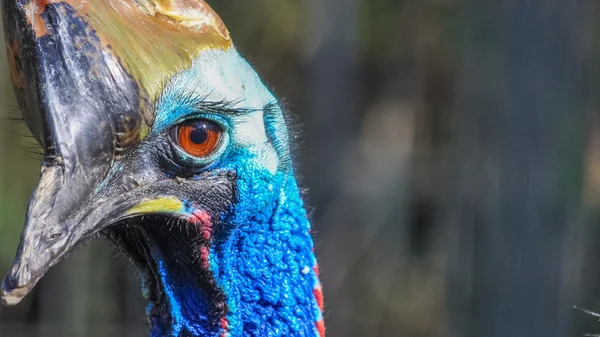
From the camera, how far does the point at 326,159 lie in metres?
3.78

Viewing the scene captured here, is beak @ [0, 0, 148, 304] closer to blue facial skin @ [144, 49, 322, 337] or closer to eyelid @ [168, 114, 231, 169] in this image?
eyelid @ [168, 114, 231, 169]

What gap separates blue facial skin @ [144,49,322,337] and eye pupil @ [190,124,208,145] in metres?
0.03

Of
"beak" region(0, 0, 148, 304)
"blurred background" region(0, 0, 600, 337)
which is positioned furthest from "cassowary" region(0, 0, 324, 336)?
"blurred background" region(0, 0, 600, 337)

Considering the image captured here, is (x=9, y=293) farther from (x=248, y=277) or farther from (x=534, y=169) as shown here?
(x=534, y=169)

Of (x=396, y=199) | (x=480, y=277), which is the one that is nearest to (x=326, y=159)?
(x=396, y=199)

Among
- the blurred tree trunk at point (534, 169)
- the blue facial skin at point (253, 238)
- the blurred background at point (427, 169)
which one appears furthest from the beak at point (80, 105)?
the blurred tree trunk at point (534, 169)

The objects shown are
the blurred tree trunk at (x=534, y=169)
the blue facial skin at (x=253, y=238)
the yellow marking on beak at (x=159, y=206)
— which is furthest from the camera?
the blurred tree trunk at (x=534, y=169)

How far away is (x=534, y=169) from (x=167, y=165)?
1.94 meters

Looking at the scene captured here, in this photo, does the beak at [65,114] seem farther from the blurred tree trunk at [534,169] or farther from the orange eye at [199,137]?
the blurred tree trunk at [534,169]

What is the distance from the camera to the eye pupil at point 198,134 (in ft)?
4.61

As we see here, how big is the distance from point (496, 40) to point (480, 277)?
81 centimetres

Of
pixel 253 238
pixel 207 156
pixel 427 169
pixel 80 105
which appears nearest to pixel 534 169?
pixel 427 169

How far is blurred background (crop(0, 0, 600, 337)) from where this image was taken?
10.3 ft

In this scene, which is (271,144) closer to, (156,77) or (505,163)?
(156,77)
